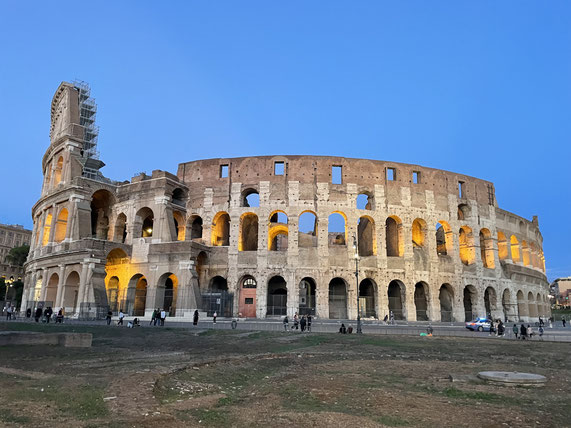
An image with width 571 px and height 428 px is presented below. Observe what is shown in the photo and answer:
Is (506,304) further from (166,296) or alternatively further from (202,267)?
(166,296)

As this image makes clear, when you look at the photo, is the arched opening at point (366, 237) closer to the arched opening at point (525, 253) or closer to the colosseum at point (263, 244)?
the colosseum at point (263, 244)

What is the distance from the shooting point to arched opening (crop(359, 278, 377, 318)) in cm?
3762

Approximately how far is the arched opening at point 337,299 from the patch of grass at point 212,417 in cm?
3185

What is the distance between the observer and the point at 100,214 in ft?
147

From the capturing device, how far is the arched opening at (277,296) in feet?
121

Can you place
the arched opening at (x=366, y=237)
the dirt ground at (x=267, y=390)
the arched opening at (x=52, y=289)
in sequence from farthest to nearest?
the arched opening at (x=366, y=237) < the arched opening at (x=52, y=289) < the dirt ground at (x=267, y=390)

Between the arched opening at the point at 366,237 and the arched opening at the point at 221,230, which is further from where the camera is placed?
the arched opening at the point at 366,237

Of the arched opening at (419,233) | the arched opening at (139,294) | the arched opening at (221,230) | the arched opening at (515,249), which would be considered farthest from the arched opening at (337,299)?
the arched opening at (515,249)

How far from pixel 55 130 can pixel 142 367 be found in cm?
4934

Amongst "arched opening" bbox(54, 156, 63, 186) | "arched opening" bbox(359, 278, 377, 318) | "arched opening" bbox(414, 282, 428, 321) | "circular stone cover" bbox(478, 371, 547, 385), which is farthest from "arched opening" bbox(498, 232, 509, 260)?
"arched opening" bbox(54, 156, 63, 186)

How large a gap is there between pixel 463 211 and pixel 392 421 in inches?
1627

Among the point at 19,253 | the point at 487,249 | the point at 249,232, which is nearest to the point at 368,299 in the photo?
the point at 249,232

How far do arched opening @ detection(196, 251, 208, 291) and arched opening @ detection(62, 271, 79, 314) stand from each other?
10313 millimetres

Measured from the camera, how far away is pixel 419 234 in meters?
42.3
